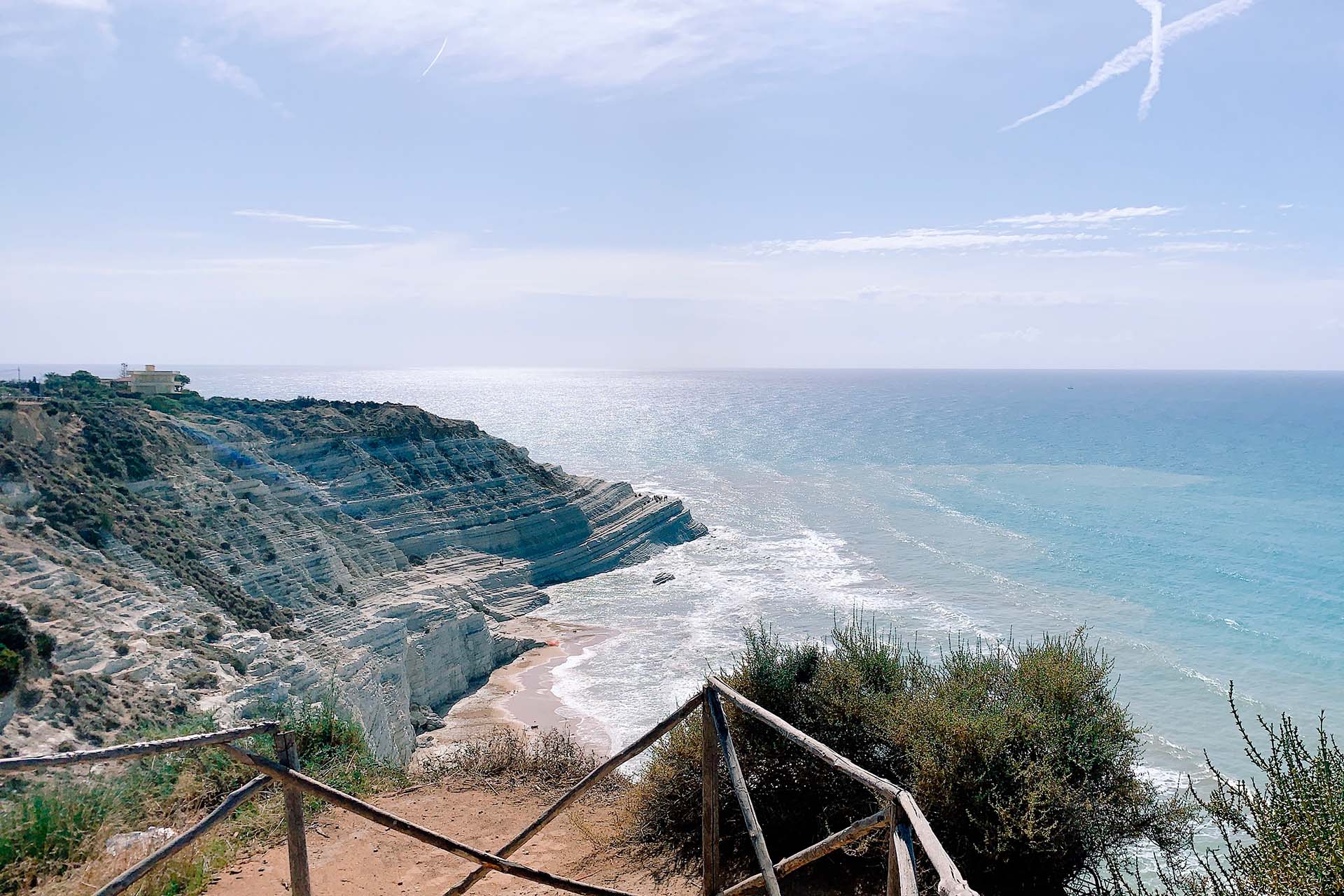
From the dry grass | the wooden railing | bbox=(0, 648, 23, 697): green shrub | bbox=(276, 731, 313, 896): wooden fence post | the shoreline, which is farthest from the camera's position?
the shoreline

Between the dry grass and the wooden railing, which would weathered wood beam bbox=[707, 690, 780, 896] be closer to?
the wooden railing

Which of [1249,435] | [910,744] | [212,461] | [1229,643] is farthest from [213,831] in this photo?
[1249,435]

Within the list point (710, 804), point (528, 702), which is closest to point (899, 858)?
point (710, 804)

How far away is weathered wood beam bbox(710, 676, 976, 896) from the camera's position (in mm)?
2545

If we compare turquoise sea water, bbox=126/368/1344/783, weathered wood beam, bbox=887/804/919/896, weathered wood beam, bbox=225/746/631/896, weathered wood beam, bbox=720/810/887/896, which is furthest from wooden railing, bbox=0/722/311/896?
turquoise sea water, bbox=126/368/1344/783

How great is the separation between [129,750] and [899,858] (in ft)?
12.2

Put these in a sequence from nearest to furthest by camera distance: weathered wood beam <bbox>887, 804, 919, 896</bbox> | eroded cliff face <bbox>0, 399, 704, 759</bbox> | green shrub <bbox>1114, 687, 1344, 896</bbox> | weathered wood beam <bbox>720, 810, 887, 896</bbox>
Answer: weathered wood beam <bbox>887, 804, 919, 896</bbox> → weathered wood beam <bbox>720, 810, 887, 896</bbox> → green shrub <bbox>1114, 687, 1344, 896</bbox> → eroded cliff face <bbox>0, 399, 704, 759</bbox>

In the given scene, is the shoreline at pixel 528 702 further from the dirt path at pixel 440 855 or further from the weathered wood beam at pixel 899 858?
the weathered wood beam at pixel 899 858

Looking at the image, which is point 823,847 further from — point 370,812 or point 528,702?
point 528,702

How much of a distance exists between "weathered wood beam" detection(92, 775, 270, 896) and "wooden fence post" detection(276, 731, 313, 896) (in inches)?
6.0

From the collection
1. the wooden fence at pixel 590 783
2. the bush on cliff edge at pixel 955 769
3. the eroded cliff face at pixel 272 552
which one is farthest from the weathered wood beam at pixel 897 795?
the eroded cliff face at pixel 272 552

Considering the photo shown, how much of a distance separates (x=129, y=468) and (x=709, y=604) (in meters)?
23.5

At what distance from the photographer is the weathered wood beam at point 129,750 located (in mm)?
3643

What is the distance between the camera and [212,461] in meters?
29.6
